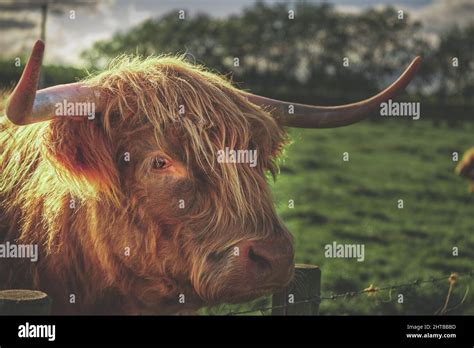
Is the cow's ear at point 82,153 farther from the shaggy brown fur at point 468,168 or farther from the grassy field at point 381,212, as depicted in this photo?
the shaggy brown fur at point 468,168

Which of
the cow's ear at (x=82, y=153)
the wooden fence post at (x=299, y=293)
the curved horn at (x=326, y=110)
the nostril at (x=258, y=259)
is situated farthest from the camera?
the curved horn at (x=326, y=110)

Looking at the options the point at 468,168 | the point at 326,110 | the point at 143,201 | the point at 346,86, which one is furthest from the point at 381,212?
the point at 346,86

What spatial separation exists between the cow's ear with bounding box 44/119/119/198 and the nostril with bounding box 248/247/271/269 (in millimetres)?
636

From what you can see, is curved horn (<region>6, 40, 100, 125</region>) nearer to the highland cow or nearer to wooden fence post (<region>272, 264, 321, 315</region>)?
the highland cow

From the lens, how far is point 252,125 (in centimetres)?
328

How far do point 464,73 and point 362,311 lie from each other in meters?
Result: 18.2

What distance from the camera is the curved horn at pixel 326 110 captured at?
3.63 meters

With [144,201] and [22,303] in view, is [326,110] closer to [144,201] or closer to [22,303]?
[144,201]

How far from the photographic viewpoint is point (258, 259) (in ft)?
9.35

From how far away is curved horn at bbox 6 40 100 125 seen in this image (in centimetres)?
249

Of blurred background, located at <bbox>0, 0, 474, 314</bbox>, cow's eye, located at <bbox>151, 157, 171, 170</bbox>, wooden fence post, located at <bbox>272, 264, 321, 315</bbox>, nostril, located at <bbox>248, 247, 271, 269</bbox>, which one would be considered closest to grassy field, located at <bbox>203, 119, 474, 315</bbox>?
blurred background, located at <bbox>0, 0, 474, 314</bbox>

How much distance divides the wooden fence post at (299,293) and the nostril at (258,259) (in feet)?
1.50

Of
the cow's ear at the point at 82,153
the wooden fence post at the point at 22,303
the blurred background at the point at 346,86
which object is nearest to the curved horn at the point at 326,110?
the blurred background at the point at 346,86
